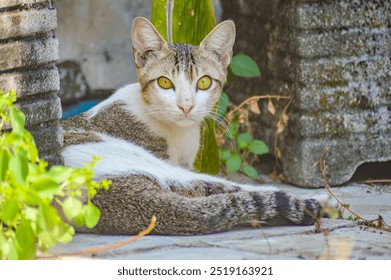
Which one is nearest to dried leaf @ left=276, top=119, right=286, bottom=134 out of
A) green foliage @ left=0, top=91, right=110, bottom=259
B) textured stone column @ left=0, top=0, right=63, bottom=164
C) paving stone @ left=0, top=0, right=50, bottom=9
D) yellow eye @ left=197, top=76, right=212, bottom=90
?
yellow eye @ left=197, top=76, right=212, bottom=90

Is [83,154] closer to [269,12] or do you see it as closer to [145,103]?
[145,103]

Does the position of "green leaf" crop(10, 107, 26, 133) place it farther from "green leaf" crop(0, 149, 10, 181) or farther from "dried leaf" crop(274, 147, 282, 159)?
"dried leaf" crop(274, 147, 282, 159)

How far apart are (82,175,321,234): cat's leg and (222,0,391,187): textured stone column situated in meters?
1.49

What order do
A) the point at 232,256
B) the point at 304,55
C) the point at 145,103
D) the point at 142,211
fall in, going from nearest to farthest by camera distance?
the point at 232,256 < the point at 142,211 < the point at 145,103 < the point at 304,55

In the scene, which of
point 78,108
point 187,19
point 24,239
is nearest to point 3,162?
point 24,239

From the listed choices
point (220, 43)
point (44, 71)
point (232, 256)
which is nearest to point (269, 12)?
point (220, 43)

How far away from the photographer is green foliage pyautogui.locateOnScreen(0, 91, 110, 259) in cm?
275

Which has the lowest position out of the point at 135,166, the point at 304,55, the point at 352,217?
the point at 352,217

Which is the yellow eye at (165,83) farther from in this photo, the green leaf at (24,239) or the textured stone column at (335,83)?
the green leaf at (24,239)

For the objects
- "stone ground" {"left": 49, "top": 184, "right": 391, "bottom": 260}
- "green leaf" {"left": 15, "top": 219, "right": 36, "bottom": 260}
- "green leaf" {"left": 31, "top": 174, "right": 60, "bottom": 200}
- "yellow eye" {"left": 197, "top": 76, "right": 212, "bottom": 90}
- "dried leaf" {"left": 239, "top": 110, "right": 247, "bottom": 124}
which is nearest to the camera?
"green leaf" {"left": 31, "top": 174, "right": 60, "bottom": 200}

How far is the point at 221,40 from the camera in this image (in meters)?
4.46

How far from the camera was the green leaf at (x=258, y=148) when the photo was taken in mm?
5219

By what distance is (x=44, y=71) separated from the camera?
11.8 ft

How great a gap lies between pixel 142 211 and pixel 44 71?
76 centimetres
